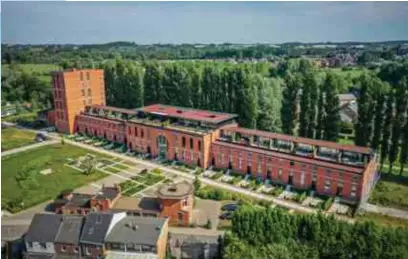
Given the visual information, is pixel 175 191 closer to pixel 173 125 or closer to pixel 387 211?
pixel 173 125

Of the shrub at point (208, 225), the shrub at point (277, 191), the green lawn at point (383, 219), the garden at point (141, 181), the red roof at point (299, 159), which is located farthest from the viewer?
the garden at point (141, 181)

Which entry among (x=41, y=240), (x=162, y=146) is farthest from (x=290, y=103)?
(x=41, y=240)

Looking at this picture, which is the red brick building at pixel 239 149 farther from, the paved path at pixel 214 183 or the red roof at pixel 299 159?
the paved path at pixel 214 183

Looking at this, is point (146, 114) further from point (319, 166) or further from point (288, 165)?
point (319, 166)

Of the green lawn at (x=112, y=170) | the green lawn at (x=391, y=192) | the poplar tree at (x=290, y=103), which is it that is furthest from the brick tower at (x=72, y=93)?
the green lawn at (x=391, y=192)

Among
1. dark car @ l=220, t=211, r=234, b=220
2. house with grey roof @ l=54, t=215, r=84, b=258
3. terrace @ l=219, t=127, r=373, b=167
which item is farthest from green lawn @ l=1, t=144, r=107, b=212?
dark car @ l=220, t=211, r=234, b=220

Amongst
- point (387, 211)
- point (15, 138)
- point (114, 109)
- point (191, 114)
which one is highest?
point (191, 114)
